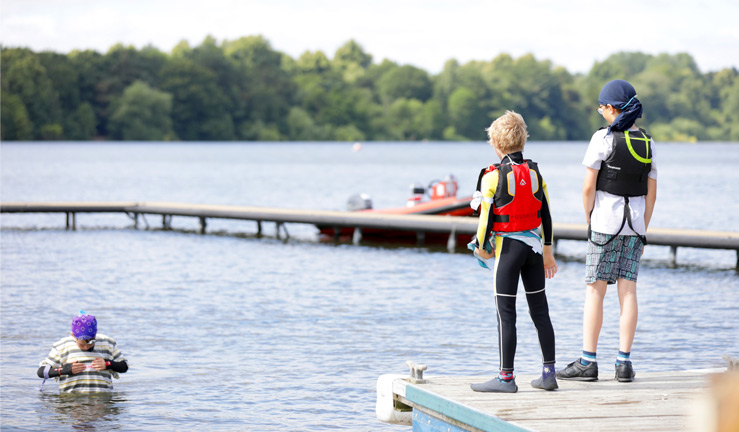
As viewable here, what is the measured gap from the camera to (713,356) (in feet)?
33.2

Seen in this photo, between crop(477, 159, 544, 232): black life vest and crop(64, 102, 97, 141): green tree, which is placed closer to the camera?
crop(477, 159, 544, 232): black life vest

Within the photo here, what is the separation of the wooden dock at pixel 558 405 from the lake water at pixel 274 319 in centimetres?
205

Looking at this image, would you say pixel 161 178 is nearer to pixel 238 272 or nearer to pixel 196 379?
pixel 238 272

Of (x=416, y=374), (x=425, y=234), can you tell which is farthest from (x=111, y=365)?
(x=425, y=234)

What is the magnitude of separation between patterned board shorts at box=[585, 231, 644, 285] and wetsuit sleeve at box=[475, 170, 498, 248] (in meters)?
0.78

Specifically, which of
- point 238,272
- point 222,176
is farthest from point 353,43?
point 238,272

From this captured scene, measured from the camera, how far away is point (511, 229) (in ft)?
17.2

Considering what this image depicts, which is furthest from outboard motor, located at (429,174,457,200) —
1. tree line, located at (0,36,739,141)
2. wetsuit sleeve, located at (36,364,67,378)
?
tree line, located at (0,36,739,141)

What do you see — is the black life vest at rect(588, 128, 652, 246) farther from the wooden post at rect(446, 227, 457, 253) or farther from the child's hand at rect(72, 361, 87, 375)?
the wooden post at rect(446, 227, 457, 253)

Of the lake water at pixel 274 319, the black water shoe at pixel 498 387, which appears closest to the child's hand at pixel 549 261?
the black water shoe at pixel 498 387

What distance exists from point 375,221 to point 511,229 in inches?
631

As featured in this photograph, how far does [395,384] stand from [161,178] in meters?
57.4

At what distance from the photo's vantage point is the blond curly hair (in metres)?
5.18

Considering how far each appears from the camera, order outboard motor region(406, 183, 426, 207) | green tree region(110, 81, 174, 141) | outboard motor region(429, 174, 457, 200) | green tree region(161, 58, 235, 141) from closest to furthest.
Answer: outboard motor region(406, 183, 426, 207) → outboard motor region(429, 174, 457, 200) → green tree region(110, 81, 174, 141) → green tree region(161, 58, 235, 141)
